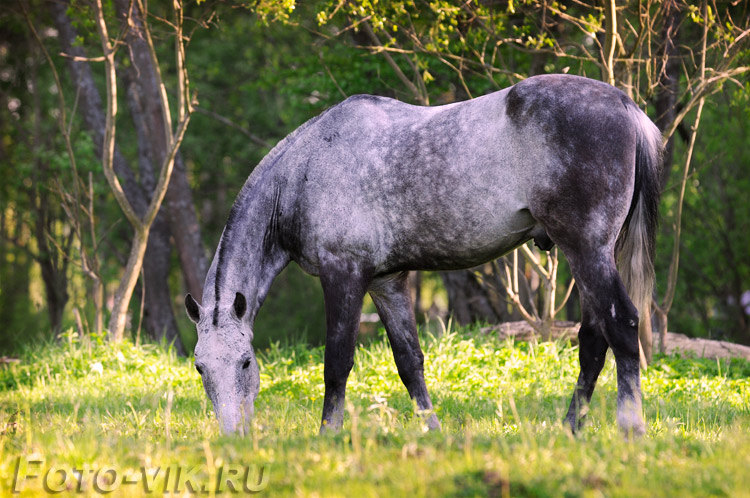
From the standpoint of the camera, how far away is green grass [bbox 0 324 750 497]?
3.24m

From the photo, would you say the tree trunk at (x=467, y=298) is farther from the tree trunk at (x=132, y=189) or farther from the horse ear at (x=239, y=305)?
the horse ear at (x=239, y=305)

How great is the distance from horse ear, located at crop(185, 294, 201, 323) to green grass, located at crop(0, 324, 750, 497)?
1.80 ft

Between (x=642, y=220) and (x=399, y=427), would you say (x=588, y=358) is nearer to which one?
(x=642, y=220)

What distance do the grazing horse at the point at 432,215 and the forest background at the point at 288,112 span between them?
2.60 metres

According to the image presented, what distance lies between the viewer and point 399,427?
207 inches

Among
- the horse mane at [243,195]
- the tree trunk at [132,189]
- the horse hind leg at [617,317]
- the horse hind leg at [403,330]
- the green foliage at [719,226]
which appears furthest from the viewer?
the green foliage at [719,226]

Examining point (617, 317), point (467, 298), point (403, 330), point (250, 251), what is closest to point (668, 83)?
point (467, 298)

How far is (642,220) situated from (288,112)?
11050 mm

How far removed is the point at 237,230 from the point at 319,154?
2.66 ft

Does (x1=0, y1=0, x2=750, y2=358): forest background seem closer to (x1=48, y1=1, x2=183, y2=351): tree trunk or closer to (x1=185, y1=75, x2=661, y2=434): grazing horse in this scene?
(x1=48, y1=1, x2=183, y2=351): tree trunk

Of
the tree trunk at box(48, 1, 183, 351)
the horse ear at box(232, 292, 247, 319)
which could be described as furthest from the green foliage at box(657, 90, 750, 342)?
the horse ear at box(232, 292, 247, 319)

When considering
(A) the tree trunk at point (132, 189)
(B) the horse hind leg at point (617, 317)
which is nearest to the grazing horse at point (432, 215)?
(B) the horse hind leg at point (617, 317)

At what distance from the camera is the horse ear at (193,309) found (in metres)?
5.25

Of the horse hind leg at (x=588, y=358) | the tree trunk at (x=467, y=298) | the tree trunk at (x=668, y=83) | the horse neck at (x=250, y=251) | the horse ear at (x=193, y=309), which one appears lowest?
the tree trunk at (x=467, y=298)
